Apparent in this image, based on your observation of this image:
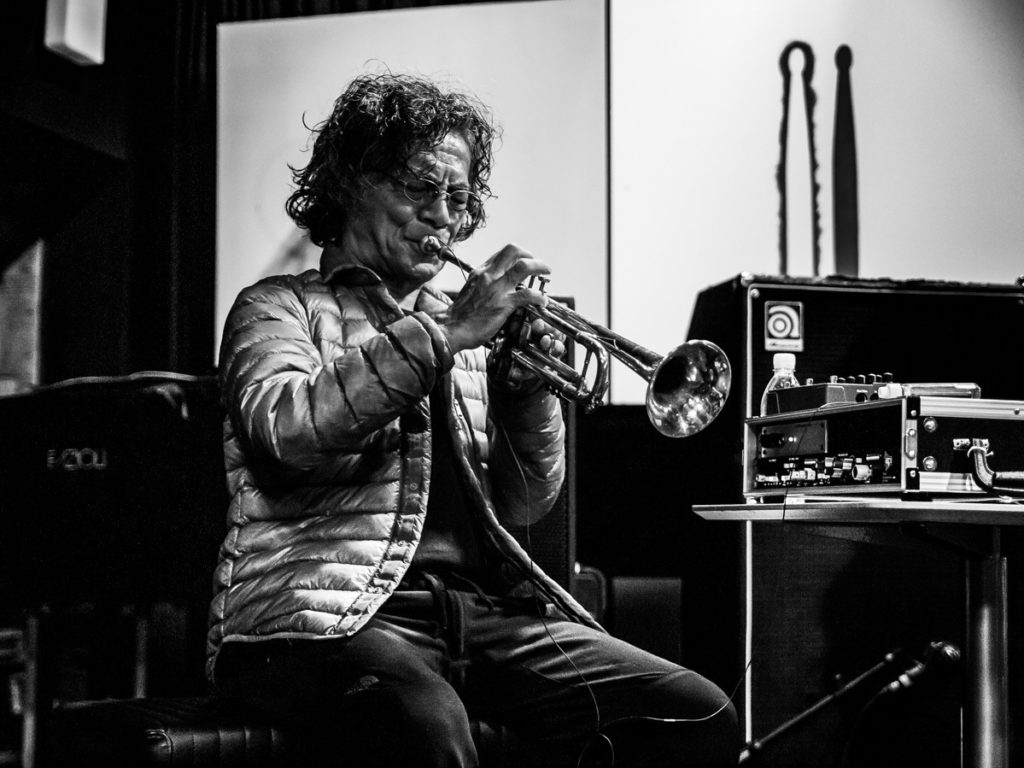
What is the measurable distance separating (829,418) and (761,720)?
0.93 metres

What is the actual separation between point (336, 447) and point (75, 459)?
1.26m

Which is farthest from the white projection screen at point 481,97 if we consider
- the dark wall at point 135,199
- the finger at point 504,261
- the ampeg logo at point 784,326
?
the finger at point 504,261

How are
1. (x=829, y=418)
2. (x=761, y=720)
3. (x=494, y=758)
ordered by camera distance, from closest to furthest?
(x=494, y=758)
(x=829, y=418)
(x=761, y=720)

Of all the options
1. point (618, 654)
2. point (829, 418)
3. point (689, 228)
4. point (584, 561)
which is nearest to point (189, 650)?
point (618, 654)

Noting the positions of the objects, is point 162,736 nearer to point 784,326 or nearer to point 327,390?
point 327,390

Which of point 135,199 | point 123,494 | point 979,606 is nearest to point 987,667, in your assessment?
A: point 979,606

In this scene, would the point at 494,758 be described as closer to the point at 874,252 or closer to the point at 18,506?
the point at 18,506

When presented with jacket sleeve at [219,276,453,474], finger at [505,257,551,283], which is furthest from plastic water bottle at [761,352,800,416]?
jacket sleeve at [219,276,453,474]

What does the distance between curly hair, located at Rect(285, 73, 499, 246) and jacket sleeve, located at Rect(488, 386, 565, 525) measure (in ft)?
1.64

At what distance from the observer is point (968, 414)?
1984 millimetres

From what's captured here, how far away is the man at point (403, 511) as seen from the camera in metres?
1.83

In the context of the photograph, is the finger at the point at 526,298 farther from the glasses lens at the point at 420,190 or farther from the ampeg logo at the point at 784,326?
the ampeg logo at the point at 784,326

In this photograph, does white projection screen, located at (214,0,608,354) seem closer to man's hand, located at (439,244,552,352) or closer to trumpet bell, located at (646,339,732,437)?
trumpet bell, located at (646,339,732,437)

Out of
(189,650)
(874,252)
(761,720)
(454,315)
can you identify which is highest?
(874,252)
